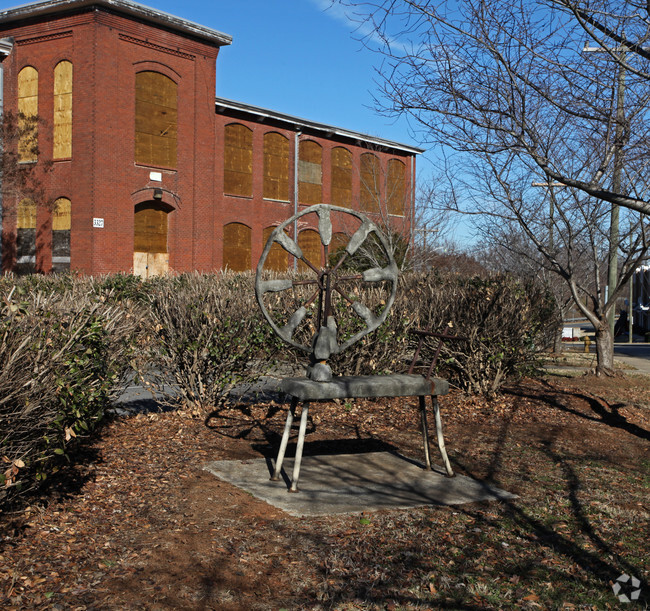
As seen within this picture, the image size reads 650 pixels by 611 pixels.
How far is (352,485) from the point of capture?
638 centimetres

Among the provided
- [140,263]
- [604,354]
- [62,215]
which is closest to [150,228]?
[140,263]

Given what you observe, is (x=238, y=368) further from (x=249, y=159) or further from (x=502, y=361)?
(x=249, y=159)

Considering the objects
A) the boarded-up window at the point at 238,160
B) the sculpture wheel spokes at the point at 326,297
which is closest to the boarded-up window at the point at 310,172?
the boarded-up window at the point at 238,160

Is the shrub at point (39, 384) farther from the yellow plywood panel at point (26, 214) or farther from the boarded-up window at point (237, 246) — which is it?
the boarded-up window at point (237, 246)

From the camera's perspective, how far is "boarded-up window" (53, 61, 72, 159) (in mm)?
27078

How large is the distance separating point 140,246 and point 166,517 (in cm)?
2383

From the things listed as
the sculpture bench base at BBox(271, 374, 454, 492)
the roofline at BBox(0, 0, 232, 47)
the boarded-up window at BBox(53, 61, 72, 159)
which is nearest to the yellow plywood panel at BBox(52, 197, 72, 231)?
the boarded-up window at BBox(53, 61, 72, 159)

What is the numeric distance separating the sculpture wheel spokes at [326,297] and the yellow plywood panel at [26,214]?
14.3 metres

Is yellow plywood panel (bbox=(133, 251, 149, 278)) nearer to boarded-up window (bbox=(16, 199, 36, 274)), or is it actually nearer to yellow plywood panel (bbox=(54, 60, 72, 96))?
boarded-up window (bbox=(16, 199, 36, 274))

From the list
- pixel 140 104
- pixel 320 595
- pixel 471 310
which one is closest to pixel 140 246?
pixel 140 104

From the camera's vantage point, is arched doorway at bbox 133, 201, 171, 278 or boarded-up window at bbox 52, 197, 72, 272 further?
arched doorway at bbox 133, 201, 171, 278

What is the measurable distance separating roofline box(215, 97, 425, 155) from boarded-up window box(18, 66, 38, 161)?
7.19m

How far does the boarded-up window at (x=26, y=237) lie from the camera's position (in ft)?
92.6

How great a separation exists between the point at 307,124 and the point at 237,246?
24.0 feet
